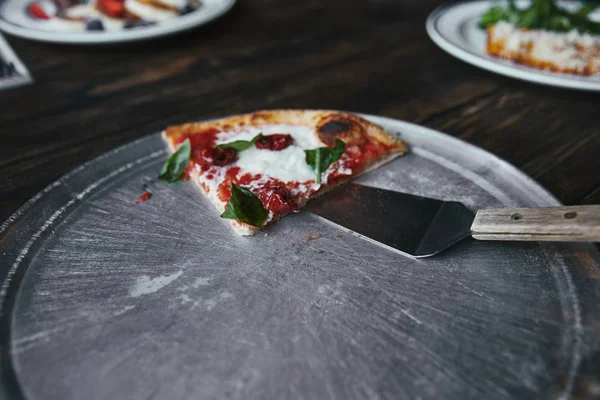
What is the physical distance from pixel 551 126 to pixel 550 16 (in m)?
0.77

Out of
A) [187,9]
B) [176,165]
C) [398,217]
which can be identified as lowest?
[398,217]

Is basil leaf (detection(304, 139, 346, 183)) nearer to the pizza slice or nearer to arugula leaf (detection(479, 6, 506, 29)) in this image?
the pizza slice

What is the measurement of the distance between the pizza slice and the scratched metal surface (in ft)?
0.22

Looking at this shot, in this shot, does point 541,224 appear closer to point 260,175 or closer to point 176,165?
point 260,175

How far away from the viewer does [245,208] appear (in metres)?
1.23

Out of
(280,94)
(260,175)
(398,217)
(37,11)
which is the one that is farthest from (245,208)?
(37,11)

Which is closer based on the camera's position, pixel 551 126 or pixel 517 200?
pixel 517 200

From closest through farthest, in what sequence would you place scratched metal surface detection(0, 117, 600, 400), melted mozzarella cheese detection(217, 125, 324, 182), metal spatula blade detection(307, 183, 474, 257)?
scratched metal surface detection(0, 117, 600, 400) < metal spatula blade detection(307, 183, 474, 257) < melted mozzarella cheese detection(217, 125, 324, 182)

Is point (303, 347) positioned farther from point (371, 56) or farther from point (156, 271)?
point (371, 56)

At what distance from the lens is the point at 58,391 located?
0.85 m

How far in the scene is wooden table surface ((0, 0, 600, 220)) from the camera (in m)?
1.56

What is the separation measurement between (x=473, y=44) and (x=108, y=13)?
1.96 m

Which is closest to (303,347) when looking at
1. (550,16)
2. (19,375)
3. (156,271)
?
(156,271)

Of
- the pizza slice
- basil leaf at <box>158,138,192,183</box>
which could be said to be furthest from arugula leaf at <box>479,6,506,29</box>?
basil leaf at <box>158,138,192,183</box>
